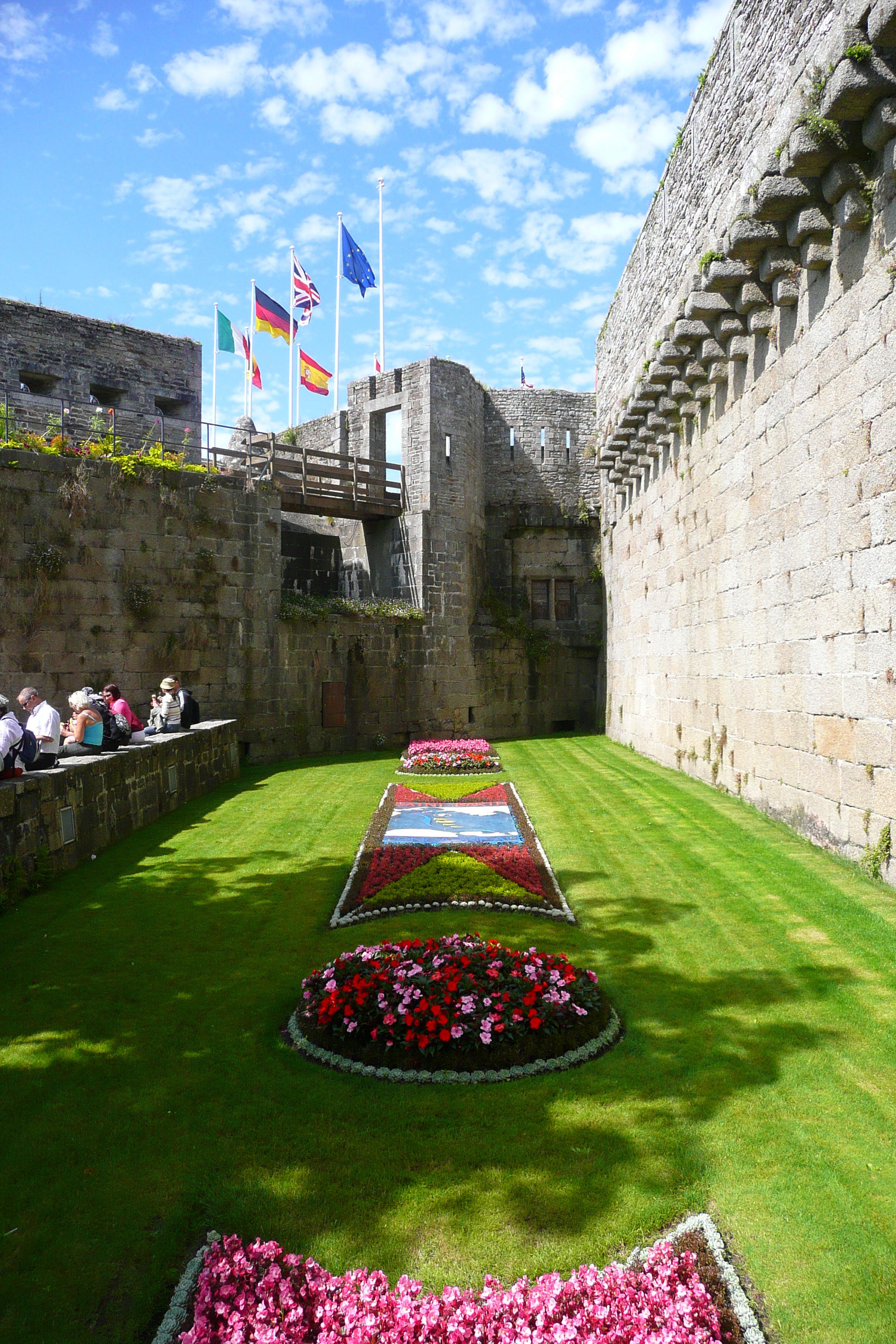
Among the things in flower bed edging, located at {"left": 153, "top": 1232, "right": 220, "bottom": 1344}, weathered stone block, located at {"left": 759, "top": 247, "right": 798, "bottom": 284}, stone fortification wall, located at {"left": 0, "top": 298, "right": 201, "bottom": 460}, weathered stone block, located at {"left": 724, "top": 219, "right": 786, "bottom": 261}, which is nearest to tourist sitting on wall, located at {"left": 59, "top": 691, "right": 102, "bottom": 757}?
flower bed edging, located at {"left": 153, "top": 1232, "right": 220, "bottom": 1344}

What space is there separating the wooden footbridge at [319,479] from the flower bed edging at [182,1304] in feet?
62.1

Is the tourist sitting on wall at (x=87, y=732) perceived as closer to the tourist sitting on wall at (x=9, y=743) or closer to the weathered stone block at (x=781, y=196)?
the tourist sitting on wall at (x=9, y=743)

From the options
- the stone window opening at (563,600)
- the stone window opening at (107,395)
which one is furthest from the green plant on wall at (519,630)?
the stone window opening at (107,395)

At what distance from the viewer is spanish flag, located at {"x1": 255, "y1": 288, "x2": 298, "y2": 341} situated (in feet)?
92.4

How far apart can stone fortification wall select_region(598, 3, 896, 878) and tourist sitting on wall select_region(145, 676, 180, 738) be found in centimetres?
901

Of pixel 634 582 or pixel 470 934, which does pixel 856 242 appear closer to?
pixel 470 934

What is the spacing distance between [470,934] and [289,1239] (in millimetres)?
3575

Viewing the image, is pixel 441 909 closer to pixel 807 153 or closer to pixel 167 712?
pixel 807 153

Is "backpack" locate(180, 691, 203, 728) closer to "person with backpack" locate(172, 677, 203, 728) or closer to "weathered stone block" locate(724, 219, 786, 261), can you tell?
"person with backpack" locate(172, 677, 203, 728)

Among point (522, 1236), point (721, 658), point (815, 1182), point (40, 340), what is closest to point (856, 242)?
point (721, 658)

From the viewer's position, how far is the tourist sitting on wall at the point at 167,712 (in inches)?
606

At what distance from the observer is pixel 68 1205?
4133mm

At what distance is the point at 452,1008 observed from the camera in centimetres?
573

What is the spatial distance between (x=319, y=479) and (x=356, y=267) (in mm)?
9323
